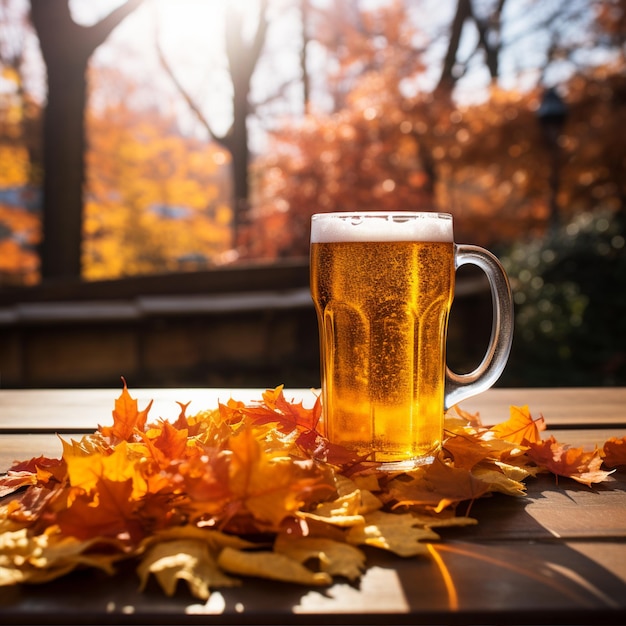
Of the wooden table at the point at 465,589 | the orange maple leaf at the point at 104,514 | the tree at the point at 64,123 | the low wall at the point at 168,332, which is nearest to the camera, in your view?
the wooden table at the point at 465,589

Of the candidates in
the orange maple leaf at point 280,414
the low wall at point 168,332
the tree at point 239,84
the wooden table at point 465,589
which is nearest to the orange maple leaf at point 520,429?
the wooden table at point 465,589

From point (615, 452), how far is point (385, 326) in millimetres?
437

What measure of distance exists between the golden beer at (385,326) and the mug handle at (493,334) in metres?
0.03

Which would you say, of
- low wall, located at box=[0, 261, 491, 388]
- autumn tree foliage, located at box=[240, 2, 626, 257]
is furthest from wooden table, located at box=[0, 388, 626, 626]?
autumn tree foliage, located at box=[240, 2, 626, 257]

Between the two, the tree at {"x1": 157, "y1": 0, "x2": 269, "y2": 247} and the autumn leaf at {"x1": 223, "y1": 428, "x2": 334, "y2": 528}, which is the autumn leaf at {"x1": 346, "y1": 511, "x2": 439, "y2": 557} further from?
the tree at {"x1": 157, "y1": 0, "x2": 269, "y2": 247}

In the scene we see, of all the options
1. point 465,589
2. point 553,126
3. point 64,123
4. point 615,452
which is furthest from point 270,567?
point 553,126

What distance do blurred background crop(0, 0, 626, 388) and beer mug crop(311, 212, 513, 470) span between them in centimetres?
450

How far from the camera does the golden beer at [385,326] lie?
3.57 feet

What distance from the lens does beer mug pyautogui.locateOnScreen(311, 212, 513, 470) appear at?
3.57ft

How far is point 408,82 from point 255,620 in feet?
34.0

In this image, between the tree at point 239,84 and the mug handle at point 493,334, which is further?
the tree at point 239,84

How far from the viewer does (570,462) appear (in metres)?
1.09

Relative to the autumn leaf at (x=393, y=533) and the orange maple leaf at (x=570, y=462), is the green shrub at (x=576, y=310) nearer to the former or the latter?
the orange maple leaf at (x=570, y=462)

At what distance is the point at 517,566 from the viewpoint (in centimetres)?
75
